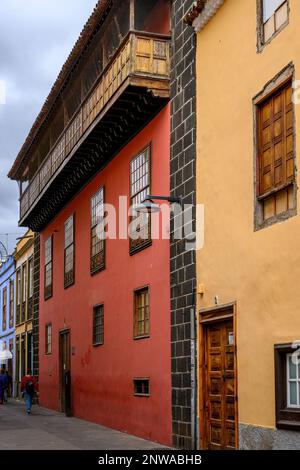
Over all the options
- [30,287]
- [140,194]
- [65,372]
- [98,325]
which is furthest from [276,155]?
[30,287]

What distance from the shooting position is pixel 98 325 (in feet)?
69.2

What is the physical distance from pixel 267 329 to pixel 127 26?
8903mm

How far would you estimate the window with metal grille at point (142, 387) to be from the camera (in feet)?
54.5

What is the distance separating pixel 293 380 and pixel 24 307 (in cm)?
2705

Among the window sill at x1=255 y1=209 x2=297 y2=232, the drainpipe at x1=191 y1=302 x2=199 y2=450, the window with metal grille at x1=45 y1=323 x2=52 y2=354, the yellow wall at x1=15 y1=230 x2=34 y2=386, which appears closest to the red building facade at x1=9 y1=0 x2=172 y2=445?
the window with metal grille at x1=45 y1=323 x2=52 y2=354

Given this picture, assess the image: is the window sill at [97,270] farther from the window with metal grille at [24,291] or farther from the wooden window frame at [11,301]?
the wooden window frame at [11,301]

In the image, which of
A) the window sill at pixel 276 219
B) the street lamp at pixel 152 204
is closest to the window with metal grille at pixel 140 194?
the street lamp at pixel 152 204

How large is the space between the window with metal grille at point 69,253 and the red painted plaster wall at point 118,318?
0.98 feet

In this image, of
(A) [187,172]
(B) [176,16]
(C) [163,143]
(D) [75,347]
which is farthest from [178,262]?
(D) [75,347]

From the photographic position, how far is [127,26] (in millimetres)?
17500

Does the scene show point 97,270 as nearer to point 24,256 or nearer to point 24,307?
point 24,307

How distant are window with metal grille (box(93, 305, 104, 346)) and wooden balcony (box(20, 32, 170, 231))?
3691mm

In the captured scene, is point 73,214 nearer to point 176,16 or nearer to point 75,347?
point 75,347

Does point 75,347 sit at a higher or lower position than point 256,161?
lower
